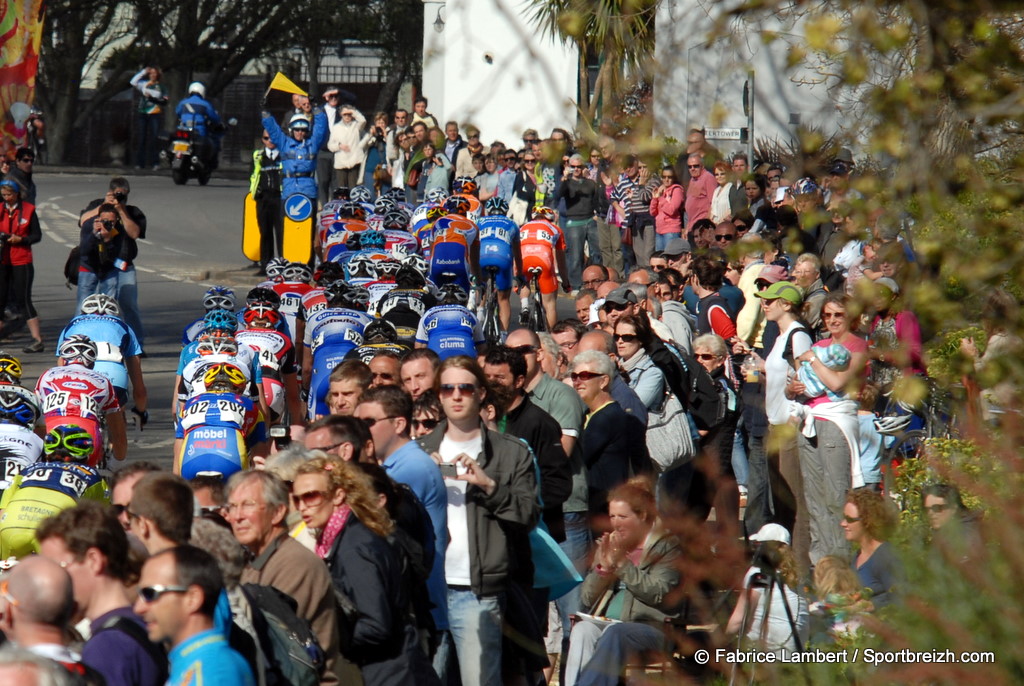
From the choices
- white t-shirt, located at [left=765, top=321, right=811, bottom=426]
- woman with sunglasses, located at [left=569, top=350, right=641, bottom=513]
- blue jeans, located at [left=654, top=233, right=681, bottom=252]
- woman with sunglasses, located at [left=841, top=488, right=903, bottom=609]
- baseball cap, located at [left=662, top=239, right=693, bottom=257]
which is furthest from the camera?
blue jeans, located at [left=654, top=233, right=681, bottom=252]

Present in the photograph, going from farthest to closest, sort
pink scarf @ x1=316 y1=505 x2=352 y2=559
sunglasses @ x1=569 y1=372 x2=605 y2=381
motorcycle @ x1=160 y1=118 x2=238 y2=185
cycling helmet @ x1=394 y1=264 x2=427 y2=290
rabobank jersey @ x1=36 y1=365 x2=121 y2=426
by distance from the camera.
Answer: motorcycle @ x1=160 y1=118 x2=238 y2=185, cycling helmet @ x1=394 y1=264 x2=427 y2=290, rabobank jersey @ x1=36 y1=365 x2=121 y2=426, sunglasses @ x1=569 y1=372 x2=605 y2=381, pink scarf @ x1=316 y1=505 x2=352 y2=559

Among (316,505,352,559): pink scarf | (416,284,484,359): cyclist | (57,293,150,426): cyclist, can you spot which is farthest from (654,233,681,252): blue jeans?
(316,505,352,559): pink scarf

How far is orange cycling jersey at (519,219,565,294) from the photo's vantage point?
18656mm

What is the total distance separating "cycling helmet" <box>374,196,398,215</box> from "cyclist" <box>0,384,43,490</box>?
35.0 ft

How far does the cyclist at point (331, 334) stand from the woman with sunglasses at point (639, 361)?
233cm

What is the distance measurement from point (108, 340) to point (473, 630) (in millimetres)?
5832

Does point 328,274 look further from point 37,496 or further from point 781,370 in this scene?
point 37,496

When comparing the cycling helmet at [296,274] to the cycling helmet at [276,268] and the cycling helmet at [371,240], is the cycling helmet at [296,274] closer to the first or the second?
the cycling helmet at [276,268]

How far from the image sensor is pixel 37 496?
7.57 m

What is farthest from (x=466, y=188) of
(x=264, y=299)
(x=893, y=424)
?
(x=893, y=424)

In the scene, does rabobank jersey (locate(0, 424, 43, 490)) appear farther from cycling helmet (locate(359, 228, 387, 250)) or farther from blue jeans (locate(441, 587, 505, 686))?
cycling helmet (locate(359, 228, 387, 250))

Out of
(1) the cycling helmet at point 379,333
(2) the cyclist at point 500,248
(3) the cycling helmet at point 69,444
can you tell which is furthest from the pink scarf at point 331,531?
(2) the cyclist at point 500,248

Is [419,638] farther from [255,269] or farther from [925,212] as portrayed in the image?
[255,269]

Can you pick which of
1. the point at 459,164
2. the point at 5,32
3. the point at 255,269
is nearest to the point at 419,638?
the point at 5,32
